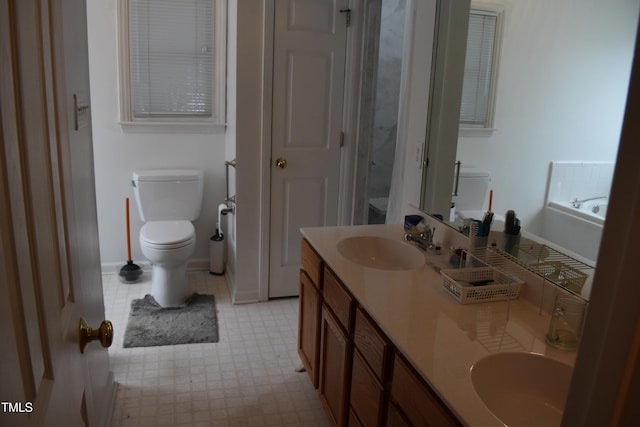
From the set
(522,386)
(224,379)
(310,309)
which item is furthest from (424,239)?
(224,379)

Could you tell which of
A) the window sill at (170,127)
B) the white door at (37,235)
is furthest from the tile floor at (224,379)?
the white door at (37,235)

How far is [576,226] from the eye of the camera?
5.29 feet

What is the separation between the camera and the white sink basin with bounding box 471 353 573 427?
1.33 metres

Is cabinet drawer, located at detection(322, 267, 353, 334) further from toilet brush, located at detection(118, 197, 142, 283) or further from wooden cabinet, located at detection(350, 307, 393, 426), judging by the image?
toilet brush, located at detection(118, 197, 142, 283)

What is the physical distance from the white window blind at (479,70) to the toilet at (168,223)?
2.04 metres

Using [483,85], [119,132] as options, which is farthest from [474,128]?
[119,132]

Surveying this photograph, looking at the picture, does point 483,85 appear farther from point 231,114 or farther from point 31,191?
point 231,114

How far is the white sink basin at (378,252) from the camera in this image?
7.50 feet

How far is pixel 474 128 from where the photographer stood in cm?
211

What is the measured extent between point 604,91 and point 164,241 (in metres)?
2.60

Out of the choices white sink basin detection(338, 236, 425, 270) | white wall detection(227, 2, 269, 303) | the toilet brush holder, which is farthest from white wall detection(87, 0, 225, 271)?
white sink basin detection(338, 236, 425, 270)

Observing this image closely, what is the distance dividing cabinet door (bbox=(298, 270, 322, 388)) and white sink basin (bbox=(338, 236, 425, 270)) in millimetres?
232

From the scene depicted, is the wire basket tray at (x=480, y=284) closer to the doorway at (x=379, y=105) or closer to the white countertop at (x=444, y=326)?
the white countertop at (x=444, y=326)

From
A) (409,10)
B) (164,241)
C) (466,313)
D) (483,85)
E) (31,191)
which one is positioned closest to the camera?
(31,191)
